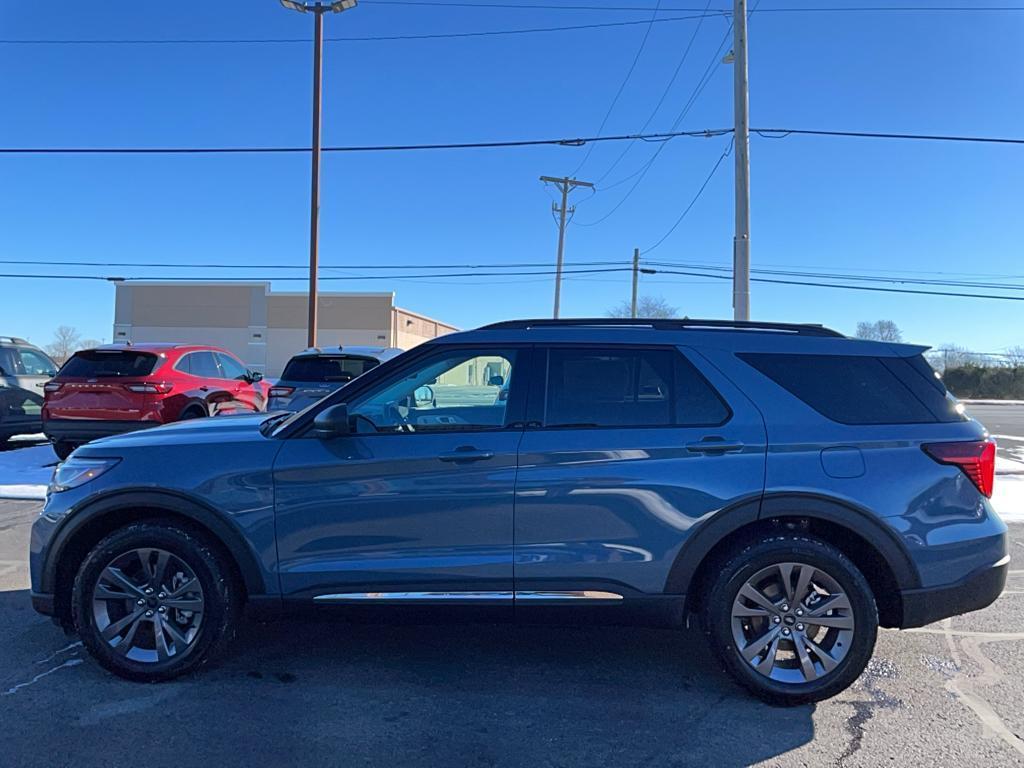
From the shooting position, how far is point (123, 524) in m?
3.61

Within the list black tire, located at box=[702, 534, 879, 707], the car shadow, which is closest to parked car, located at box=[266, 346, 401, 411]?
the car shadow

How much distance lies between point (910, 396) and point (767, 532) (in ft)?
3.30

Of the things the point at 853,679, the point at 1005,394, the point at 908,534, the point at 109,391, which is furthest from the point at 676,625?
the point at 1005,394

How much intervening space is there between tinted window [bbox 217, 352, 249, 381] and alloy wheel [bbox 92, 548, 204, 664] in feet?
24.6

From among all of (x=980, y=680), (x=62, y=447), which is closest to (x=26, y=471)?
(x=62, y=447)

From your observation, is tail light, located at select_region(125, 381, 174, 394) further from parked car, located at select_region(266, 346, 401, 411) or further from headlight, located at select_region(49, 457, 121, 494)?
headlight, located at select_region(49, 457, 121, 494)

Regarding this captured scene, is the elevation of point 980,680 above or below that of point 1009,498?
below

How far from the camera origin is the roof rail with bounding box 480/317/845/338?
3.67m

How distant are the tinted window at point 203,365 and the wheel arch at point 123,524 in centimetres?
647

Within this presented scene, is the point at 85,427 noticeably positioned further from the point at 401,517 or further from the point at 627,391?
the point at 627,391

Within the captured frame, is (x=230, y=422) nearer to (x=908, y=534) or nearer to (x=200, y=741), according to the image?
(x=200, y=741)

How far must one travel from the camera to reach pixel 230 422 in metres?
4.01

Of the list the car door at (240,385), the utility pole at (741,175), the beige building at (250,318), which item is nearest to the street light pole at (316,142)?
the car door at (240,385)

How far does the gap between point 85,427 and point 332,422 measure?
7.01 metres
